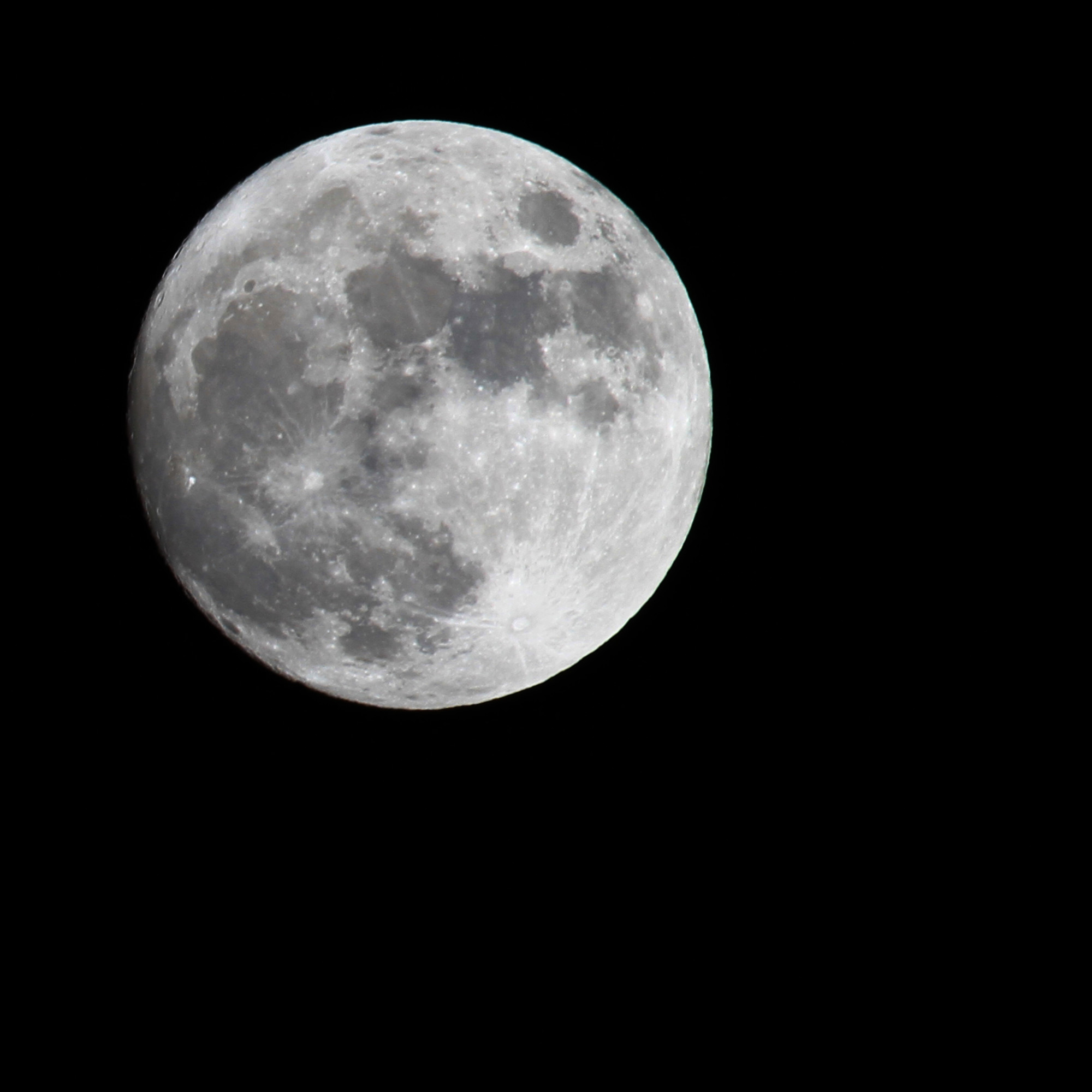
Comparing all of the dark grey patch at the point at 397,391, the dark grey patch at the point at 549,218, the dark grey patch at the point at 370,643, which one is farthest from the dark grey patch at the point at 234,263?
the dark grey patch at the point at 370,643

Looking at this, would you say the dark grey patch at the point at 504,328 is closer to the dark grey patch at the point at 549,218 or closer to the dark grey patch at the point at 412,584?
the dark grey patch at the point at 549,218

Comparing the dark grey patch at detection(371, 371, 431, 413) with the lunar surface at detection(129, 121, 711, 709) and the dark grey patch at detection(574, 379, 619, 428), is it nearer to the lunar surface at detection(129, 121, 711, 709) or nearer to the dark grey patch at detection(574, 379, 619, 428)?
the lunar surface at detection(129, 121, 711, 709)

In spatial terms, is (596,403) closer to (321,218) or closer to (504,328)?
(504,328)

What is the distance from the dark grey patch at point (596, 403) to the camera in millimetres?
3371

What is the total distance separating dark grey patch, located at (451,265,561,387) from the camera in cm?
324

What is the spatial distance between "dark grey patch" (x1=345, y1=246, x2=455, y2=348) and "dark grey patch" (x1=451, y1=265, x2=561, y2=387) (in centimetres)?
7

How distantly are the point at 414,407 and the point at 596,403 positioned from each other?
0.63 meters

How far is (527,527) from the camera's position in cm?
339

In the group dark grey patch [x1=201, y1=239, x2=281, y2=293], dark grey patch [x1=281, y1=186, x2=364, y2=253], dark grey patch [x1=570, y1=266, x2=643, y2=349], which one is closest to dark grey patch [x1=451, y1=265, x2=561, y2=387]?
dark grey patch [x1=570, y1=266, x2=643, y2=349]

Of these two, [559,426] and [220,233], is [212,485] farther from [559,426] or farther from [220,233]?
[559,426]

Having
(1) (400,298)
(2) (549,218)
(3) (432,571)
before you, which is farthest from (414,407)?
(2) (549,218)

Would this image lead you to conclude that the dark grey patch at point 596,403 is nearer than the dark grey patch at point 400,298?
No

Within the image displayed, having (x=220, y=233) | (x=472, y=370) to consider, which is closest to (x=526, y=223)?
(x=472, y=370)

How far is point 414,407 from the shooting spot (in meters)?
3.21
